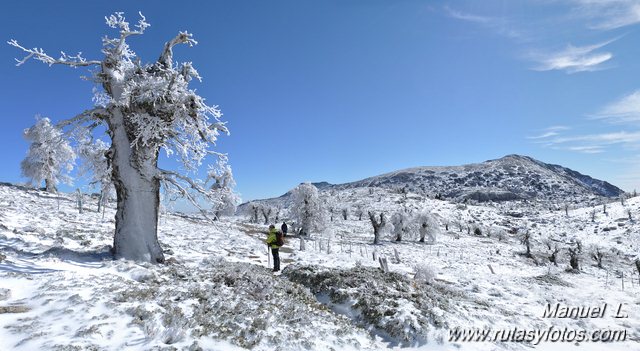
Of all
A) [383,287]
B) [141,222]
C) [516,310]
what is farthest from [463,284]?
[141,222]

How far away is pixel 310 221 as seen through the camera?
4647 cm

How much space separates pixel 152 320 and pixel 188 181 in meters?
5.87

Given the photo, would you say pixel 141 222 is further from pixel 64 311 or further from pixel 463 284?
pixel 463 284

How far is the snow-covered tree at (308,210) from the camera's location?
46.6m

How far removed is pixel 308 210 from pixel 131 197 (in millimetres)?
36732

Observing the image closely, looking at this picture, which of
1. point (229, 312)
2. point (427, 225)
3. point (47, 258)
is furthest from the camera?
point (427, 225)

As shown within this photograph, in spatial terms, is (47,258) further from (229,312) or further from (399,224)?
(399,224)

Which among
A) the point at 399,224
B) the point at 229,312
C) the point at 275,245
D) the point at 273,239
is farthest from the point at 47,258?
the point at 399,224

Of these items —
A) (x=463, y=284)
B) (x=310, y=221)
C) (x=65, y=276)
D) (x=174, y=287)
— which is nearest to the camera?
(x=65, y=276)

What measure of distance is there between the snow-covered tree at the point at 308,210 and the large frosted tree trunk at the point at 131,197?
36.0 metres

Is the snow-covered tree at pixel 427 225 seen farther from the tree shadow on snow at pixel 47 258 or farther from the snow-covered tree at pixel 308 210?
the tree shadow on snow at pixel 47 258

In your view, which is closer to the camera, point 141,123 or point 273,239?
point 141,123

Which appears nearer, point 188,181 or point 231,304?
point 231,304

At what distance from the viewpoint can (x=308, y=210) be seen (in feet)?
154
